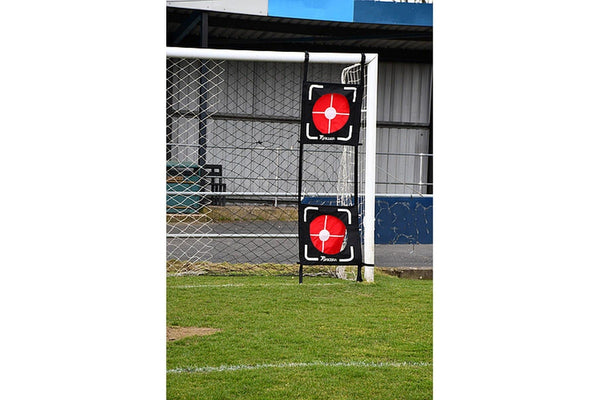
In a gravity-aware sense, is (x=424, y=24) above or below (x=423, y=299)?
above

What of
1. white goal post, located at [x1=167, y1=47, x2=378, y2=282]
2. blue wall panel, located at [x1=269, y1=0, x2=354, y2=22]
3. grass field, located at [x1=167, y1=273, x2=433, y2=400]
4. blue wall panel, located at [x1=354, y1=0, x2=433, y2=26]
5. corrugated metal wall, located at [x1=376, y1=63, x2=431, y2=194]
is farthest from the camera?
corrugated metal wall, located at [x1=376, y1=63, x2=431, y2=194]

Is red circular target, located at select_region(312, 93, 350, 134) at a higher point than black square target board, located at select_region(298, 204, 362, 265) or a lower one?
higher

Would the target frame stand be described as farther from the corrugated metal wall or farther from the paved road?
the corrugated metal wall

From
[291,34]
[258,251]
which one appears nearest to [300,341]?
[258,251]

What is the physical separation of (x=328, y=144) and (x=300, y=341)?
205 cm

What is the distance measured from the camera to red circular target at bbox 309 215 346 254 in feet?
17.0

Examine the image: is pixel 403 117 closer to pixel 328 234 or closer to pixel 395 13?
pixel 395 13

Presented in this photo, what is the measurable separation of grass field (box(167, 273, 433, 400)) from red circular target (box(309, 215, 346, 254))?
13.9 inches

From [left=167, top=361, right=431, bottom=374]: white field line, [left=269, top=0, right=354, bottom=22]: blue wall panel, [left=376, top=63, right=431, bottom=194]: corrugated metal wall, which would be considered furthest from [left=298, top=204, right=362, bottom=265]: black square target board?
[left=376, top=63, right=431, bottom=194]: corrugated metal wall

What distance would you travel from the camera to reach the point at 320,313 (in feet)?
14.1
